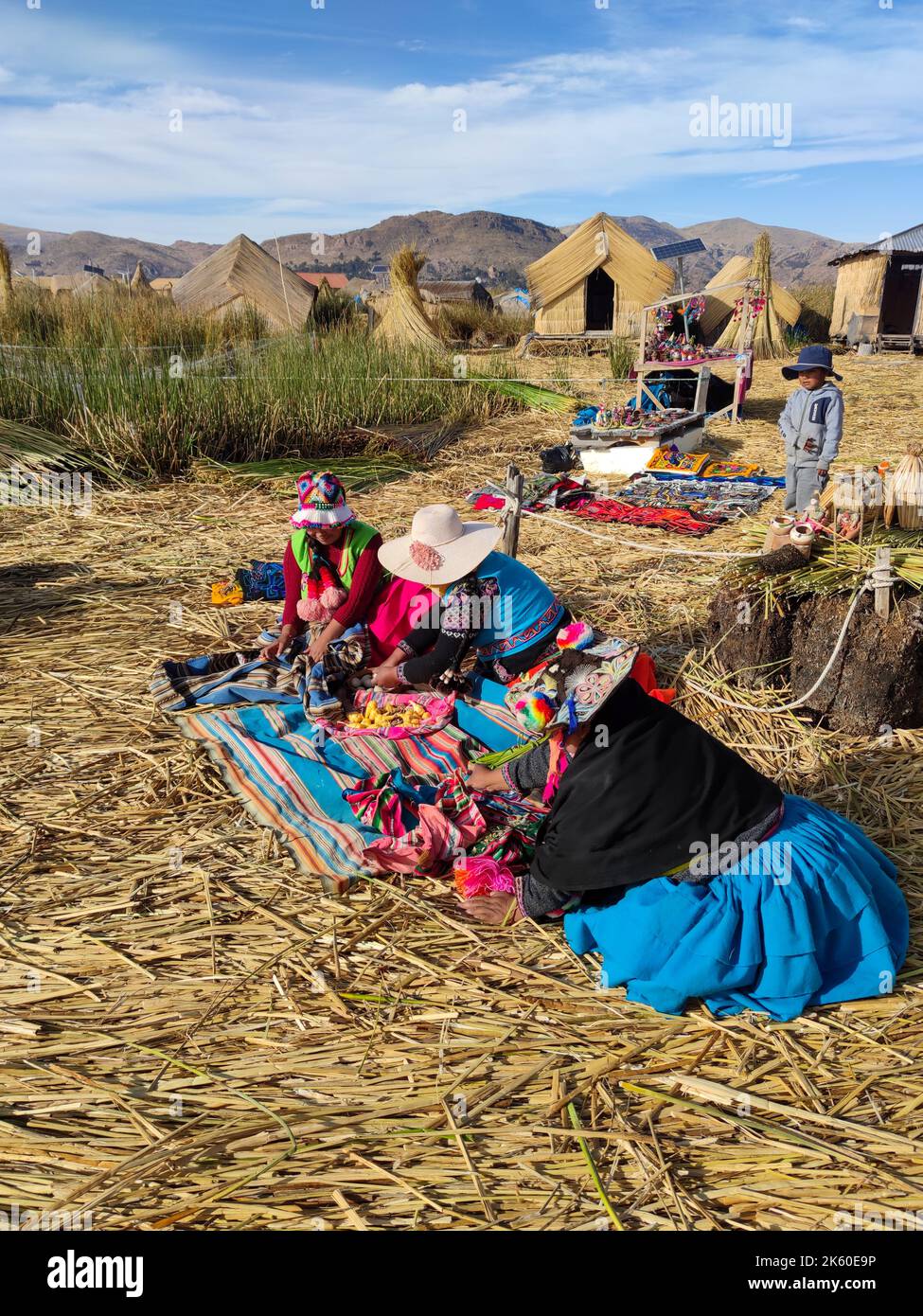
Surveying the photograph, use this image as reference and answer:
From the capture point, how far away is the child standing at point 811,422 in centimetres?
535

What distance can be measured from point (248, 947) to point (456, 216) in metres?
107

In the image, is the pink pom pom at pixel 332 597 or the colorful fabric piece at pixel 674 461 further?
the colorful fabric piece at pixel 674 461

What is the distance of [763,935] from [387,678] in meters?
2.01

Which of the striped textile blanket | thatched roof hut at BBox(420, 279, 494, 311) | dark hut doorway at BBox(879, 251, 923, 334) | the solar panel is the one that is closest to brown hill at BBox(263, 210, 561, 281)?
thatched roof hut at BBox(420, 279, 494, 311)

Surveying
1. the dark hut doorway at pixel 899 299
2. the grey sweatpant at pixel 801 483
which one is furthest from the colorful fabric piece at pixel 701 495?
the dark hut doorway at pixel 899 299

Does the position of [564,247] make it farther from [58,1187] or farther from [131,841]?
[58,1187]

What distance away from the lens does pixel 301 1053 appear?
7.03ft

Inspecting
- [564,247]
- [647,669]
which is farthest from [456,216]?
[647,669]

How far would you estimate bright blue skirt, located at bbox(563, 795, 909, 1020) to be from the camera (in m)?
2.19

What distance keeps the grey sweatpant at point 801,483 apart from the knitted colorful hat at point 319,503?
3.26m

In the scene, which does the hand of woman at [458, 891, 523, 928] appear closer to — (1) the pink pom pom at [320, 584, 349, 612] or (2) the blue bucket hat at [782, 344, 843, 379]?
(1) the pink pom pom at [320, 584, 349, 612]

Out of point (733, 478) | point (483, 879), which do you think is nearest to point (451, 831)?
point (483, 879)

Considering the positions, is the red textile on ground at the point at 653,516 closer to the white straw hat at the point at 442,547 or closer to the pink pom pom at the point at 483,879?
the white straw hat at the point at 442,547
